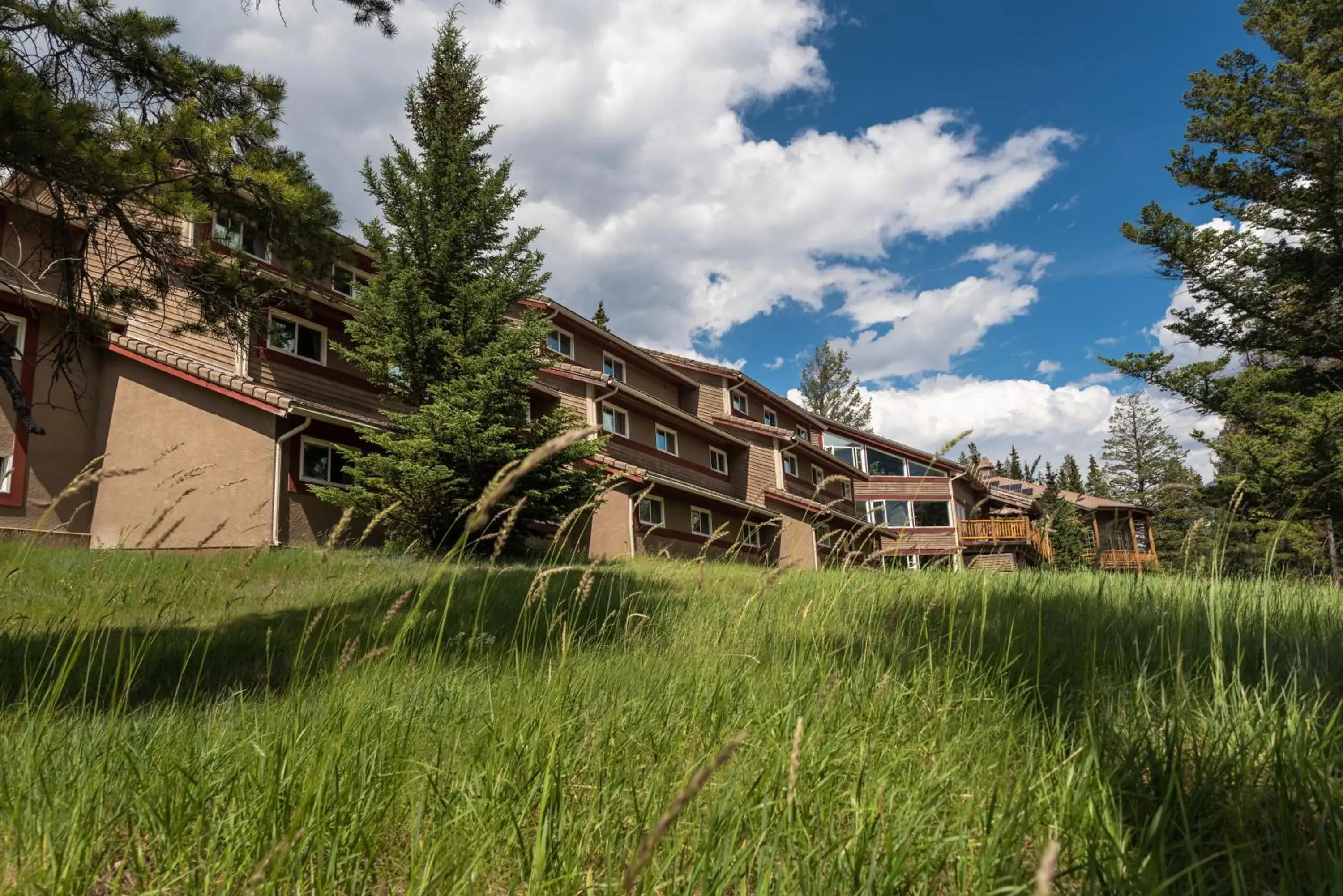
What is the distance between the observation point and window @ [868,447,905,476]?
4022 cm

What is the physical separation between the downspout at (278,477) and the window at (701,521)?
44.8ft

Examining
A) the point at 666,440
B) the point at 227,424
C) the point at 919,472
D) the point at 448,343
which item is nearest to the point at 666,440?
the point at 666,440

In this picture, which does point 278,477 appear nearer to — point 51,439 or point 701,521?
point 51,439

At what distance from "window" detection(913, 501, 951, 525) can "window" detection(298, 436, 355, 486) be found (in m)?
33.5

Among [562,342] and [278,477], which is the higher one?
[562,342]

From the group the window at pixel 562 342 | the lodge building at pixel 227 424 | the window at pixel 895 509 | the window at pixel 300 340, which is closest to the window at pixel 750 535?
the lodge building at pixel 227 424

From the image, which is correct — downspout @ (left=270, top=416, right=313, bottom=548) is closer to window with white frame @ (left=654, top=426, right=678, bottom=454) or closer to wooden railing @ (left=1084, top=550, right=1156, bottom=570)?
window with white frame @ (left=654, top=426, right=678, bottom=454)

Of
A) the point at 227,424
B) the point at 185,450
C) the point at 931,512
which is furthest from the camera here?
the point at 931,512

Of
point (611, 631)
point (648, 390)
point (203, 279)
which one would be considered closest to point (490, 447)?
point (203, 279)

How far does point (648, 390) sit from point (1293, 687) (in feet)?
84.9

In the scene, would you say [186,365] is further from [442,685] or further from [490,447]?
[442,685]

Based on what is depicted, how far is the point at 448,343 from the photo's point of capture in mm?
14070

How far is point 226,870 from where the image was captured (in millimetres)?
1510

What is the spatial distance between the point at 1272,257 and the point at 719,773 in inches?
1007
